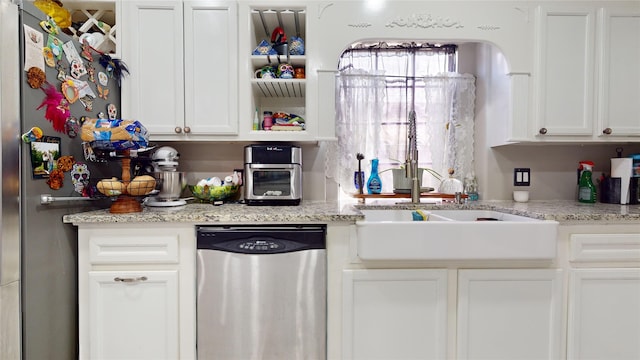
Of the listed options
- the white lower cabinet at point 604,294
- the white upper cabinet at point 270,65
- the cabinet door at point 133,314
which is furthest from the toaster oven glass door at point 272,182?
the white lower cabinet at point 604,294

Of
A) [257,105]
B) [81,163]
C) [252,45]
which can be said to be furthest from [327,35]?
[81,163]

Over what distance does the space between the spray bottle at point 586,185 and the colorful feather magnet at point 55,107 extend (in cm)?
294

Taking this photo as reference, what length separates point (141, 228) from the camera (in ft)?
4.81

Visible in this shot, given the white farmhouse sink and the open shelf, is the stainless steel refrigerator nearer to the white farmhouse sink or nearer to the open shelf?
the open shelf

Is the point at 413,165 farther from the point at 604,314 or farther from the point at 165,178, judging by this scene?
the point at 165,178

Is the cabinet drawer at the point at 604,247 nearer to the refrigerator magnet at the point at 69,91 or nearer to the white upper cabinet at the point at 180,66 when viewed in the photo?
the white upper cabinet at the point at 180,66

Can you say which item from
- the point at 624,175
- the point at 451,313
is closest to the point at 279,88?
the point at 451,313

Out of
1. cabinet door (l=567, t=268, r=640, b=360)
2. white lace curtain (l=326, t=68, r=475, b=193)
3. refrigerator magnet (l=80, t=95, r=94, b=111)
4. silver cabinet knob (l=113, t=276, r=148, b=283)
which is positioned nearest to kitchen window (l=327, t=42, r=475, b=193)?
white lace curtain (l=326, t=68, r=475, b=193)

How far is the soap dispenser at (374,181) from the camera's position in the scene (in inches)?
84.8

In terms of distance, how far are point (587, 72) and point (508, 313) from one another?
4.75 ft

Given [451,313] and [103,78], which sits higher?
[103,78]

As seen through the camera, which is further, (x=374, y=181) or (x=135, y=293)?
(x=374, y=181)

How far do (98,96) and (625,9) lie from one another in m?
2.94

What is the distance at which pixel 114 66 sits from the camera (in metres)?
1.71
